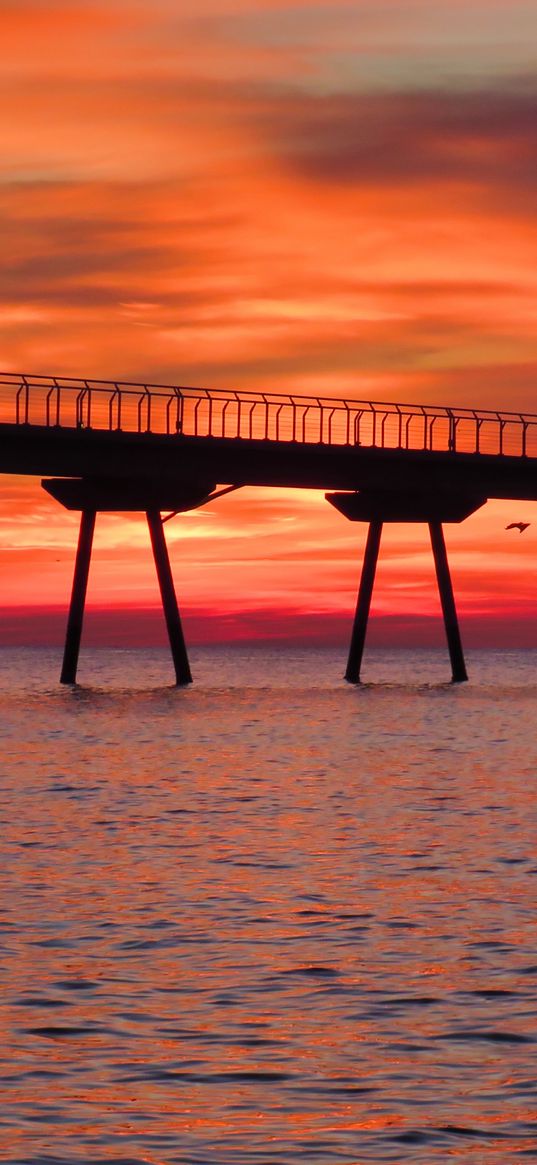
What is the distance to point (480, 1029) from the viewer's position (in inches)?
582

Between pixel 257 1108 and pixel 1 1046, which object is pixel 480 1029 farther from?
pixel 1 1046

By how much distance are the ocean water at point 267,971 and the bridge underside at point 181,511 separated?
3586 cm

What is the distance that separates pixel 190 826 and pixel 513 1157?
1775 cm

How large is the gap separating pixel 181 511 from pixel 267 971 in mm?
58373

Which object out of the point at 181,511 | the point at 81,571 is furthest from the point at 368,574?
the point at 81,571

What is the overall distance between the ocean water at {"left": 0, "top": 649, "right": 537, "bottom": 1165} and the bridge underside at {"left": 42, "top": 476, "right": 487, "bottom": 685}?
35.9m

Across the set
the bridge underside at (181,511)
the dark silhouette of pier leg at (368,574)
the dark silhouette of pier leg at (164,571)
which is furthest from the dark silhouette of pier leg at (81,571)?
the dark silhouette of pier leg at (368,574)

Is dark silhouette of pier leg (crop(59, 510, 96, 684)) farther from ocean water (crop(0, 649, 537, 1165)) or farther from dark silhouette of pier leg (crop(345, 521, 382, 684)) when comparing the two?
ocean water (crop(0, 649, 537, 1165))

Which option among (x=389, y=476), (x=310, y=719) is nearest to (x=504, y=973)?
(x=310, y=719)

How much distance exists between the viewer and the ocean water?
1205 centimetres

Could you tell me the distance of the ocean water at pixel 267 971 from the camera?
12.1m

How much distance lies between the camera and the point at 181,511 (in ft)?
246

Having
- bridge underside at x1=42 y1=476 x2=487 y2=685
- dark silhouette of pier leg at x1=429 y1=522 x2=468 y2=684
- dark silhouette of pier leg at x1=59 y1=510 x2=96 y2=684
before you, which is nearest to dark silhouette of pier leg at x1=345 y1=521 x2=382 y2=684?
bridge underside at x1=42 y1=476 x2=487 y2=685

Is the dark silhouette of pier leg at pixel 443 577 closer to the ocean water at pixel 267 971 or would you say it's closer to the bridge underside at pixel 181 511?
the bridge underside at pixel 181 511
